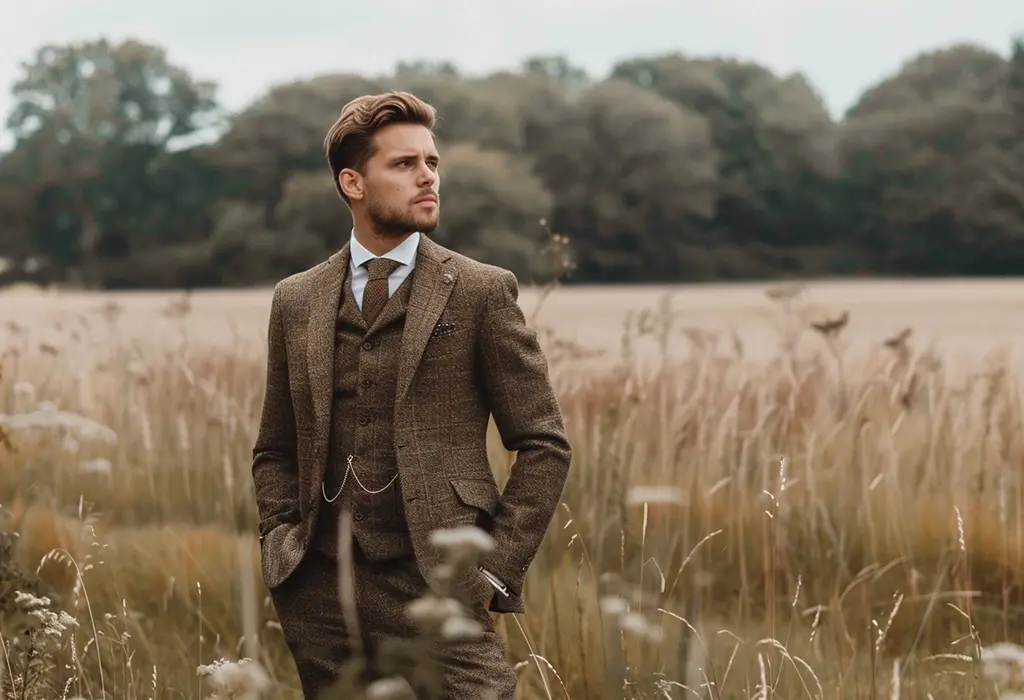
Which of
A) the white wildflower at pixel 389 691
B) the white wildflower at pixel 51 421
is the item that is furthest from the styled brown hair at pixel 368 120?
the white wildflower at pixel 51 421

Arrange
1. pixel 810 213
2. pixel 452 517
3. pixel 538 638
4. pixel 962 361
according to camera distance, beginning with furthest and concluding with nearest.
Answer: pixel 810 213 → pixel 962 361 → pixel 538 638 → pixel 452 517

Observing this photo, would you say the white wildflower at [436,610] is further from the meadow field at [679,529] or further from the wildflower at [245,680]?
the meadow field at [679,529]

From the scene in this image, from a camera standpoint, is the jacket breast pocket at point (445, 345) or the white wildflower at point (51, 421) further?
the white wildflower at point (51, 421)

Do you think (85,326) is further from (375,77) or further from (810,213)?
(810,213)

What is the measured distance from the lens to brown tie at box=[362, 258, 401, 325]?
2240 millimetres

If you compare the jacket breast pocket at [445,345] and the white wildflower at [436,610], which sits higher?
the jacket breast pocket at [445,345]

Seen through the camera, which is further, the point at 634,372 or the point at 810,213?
the point at 810,213

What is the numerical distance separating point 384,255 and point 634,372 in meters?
2.26

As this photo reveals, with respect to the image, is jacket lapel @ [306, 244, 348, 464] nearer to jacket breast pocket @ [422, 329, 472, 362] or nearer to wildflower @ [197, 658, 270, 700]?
jacket breast pocket @ [422, 329, 472, 362]

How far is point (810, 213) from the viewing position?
44.6 m

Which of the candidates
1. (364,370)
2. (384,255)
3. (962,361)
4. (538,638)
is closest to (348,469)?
(364,370)

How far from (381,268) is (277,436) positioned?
1.33 feet

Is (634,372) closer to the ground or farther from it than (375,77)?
closer to the ground

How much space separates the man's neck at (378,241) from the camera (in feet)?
7.43
